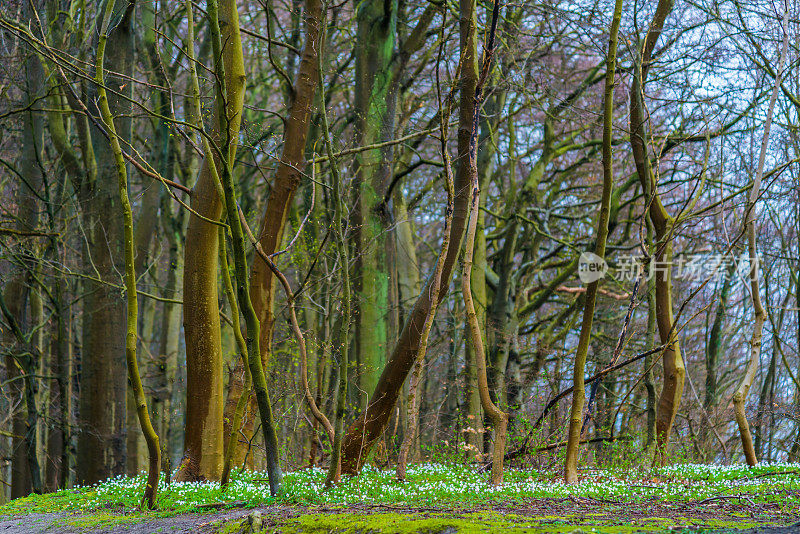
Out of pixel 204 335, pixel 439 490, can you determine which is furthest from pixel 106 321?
pixel 439 490

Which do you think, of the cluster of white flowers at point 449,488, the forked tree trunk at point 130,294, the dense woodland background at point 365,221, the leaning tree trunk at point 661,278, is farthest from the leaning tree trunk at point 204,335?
the leaning tree trunk at point 661,278

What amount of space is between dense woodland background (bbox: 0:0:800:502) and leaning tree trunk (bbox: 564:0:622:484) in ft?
0.15

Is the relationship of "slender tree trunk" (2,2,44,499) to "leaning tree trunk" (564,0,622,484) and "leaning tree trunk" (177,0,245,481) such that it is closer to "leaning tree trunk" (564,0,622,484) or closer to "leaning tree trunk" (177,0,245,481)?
"leaning tree trunk" (177,0,245,481)

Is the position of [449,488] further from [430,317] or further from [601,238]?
[601,238]

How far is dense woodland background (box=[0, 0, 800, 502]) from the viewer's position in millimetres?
7062

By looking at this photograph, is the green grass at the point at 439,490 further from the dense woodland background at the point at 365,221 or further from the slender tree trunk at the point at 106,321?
the slender tree trunk at the point at 106,321

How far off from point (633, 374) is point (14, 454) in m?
13.2

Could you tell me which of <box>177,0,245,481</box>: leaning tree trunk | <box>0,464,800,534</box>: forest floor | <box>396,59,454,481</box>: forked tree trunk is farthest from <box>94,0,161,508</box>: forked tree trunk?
<box>396,59,454,481</box>: forked tree trunk

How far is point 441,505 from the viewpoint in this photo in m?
5.21

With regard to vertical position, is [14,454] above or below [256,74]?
below

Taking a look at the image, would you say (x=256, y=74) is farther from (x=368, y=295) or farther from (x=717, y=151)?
(x=717, y=151)

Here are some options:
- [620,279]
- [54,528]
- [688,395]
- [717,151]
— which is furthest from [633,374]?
[54,528]

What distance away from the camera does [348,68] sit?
48.1 feet

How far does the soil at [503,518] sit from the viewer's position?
3336 millimetres
